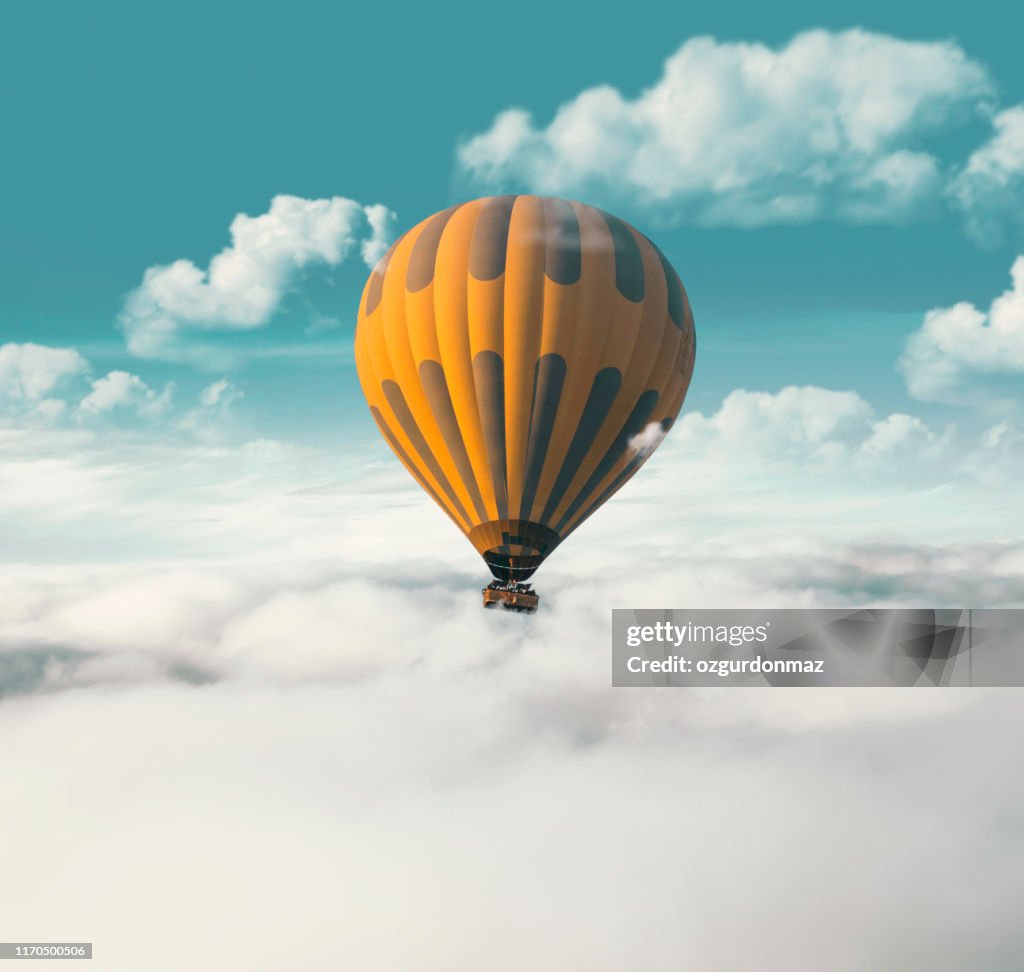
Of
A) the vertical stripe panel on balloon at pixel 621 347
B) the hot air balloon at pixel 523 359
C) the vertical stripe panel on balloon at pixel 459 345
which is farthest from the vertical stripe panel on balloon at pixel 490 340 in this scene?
the vertical stripe panel on balloon at pixel 621 347

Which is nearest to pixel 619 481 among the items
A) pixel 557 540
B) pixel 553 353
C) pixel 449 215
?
pixel 557 540

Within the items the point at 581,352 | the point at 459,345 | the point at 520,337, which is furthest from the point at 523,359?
the point at 459,345

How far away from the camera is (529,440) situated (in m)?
34.3

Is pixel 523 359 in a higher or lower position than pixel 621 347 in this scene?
lower

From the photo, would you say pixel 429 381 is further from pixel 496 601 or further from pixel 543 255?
pixel 496 601

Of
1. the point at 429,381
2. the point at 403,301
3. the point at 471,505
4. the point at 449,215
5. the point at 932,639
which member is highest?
the point at 449,215

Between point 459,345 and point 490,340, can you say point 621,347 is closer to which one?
point 490,340

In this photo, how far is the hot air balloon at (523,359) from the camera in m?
34.0

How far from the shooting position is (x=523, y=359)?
33.8 m

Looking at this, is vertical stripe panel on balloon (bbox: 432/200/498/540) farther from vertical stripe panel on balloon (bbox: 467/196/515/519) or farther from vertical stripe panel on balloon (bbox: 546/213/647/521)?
vertical stripe panel on balloon (bbox: 546/213/647/521)

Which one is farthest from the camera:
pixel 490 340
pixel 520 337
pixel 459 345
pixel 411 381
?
pixel 411 381

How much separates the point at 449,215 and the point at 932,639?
162ft

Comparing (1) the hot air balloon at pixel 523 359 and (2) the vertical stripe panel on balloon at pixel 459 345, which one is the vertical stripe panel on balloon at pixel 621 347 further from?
(2) the vertical stripe panel on balloon at pixel 459 345

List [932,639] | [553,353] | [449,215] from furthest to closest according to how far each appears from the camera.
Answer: [932,639]
[449,215]
[553,353]
